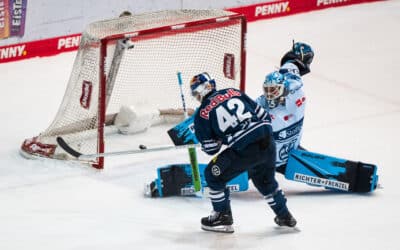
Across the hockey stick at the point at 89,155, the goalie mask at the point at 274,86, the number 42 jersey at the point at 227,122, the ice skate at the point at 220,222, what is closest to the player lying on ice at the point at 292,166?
the goalie mask at the point at 274,86

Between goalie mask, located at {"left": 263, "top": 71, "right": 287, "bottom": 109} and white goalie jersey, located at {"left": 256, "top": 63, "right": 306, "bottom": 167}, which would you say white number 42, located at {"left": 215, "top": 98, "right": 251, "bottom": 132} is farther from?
white goalie jersey, located at {"left": 256, "top": 63, "right": 306, "bottom": 167}

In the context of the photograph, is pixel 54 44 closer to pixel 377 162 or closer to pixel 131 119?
pixel 131 119

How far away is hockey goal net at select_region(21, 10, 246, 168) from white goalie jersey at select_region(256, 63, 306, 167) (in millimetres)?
984

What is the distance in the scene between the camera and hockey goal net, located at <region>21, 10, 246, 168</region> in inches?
320

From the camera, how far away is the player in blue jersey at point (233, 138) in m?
6.73

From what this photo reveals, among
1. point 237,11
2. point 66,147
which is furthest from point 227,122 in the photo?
point 237,11

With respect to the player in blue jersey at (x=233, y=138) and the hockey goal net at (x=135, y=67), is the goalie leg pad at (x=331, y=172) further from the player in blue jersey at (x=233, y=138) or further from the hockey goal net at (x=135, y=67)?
the hockey goal net at (x=135, y=67)

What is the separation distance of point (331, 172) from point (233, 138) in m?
1.12

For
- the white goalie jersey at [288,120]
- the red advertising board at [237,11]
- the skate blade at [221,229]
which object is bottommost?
the red advertising board at [237,11]

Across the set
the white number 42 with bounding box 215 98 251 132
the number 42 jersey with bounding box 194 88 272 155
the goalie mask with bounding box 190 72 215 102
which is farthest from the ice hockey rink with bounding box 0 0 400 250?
the goalie mask with bounding box 190 72 215 102

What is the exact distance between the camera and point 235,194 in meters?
7.76

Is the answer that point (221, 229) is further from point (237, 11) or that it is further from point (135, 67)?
point (237, 11)

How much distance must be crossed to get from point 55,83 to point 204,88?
3493 millimetres

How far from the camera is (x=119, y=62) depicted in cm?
839
